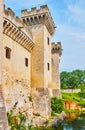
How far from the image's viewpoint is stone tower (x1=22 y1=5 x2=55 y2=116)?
22.5 metres

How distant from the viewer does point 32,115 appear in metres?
21.5

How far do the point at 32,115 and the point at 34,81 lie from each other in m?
3.26

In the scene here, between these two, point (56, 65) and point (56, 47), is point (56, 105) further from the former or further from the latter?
point (56, 47)

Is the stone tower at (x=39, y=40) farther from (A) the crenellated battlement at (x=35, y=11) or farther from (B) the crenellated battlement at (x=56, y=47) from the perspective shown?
(B) the crenellated battlement at (x=56, y=47)

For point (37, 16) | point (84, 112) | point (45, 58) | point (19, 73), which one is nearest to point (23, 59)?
point (19, 73)

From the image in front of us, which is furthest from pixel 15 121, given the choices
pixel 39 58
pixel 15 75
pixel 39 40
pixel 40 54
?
pixel 39 40

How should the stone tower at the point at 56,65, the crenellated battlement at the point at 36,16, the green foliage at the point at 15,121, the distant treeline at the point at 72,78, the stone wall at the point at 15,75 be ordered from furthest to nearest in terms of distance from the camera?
1. the distant treeline at the point at 72,78
2. the stone tower at the point at 56,65
3. the crenellated battlement at the point at 36,16
4. the stone wall at the point at 15,75
5. the green foliage at the point at 15,121

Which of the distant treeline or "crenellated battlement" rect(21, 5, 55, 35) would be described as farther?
the distant treeline

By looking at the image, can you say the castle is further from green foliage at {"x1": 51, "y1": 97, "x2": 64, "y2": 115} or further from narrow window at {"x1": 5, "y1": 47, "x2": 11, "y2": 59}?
green foliage at {"x1": 51, "y1": 97, "x2": 64, "y2": 115}

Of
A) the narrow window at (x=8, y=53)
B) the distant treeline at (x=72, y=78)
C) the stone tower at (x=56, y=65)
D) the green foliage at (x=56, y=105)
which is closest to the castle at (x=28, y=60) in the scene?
the narrow window at (x=8, y=53)

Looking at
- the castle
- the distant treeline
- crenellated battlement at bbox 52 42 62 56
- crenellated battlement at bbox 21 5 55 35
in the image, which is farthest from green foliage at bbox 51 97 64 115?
the distant treeline

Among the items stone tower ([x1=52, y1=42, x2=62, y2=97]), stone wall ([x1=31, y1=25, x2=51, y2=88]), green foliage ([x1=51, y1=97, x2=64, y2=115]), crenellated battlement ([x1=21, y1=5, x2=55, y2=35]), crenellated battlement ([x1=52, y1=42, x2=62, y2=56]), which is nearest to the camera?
stone wall ([x1=31, y1=25, x2=51, y2=88])

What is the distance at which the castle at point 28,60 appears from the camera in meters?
17.3

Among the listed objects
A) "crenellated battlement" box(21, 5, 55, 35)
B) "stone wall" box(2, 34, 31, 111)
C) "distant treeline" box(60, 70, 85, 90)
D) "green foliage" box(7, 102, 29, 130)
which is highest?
"crenellated battlement" box(21, 5, 55, 35)
